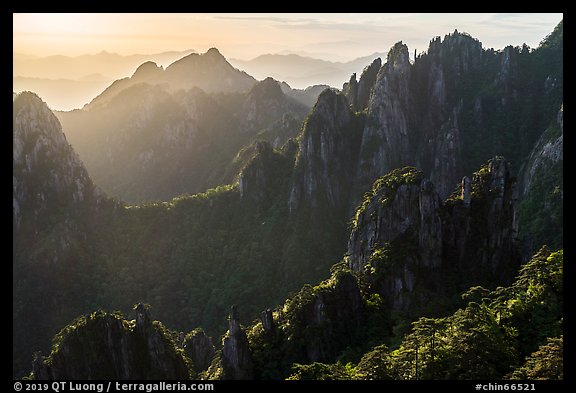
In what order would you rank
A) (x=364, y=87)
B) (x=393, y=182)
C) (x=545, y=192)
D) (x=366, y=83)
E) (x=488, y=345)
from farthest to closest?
(x=364, y=87)
(x=366, y=83)
(x=545, y=192)
(x=393, y=182)
(x=488, y=345)

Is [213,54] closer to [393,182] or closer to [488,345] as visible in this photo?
[393,182]

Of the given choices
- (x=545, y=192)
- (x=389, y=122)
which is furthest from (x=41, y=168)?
(x=545, y=192)

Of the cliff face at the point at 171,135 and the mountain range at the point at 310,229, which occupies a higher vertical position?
the cliff face at the point at 171,135

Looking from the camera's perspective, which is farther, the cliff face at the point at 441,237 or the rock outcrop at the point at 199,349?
the rock outcrop at the point at 199,349

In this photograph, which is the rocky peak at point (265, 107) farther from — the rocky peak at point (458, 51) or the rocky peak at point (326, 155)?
the rocky peak at point (326, 155)

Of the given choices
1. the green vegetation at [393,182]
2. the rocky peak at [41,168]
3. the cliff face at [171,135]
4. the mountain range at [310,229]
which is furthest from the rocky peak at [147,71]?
the green vegetation at [393,182]

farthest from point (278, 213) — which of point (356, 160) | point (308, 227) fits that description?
point (356, 160)
